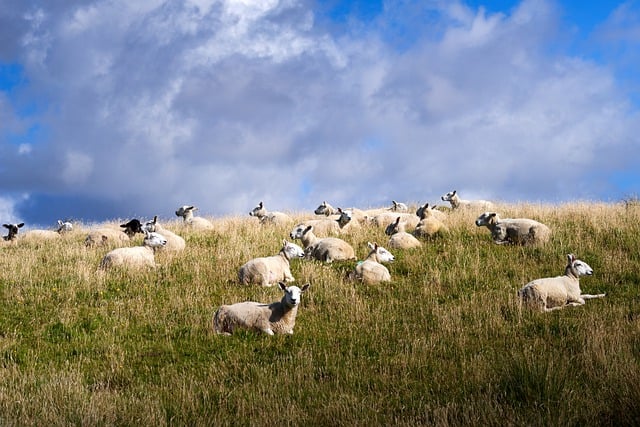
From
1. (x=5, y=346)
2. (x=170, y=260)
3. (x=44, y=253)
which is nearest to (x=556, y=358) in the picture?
(x=5, y=346)

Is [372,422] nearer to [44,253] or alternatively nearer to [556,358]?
[556,358]

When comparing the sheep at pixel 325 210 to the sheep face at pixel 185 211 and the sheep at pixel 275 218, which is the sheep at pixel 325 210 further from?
the sheep face at pixel 185 211

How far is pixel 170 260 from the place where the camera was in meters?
19.4

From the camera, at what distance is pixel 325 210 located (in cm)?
3209

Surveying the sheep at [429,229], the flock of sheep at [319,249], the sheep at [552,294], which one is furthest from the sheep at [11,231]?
the sheep at [552,294]

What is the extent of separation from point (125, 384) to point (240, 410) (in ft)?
8.91

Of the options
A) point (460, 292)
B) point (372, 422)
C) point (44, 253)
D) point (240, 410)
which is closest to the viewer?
point (372, 422)

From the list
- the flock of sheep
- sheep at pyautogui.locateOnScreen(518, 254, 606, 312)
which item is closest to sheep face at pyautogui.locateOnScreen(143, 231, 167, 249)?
the flock of sheep

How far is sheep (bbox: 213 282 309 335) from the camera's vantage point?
12.0 meters

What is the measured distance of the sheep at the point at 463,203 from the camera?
1171 inches

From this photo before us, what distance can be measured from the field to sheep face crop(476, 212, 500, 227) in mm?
1999

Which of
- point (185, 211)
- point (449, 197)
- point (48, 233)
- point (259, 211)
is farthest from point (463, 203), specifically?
point (48, 233)

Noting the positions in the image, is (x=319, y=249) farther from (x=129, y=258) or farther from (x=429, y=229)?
(x=129, y=258)

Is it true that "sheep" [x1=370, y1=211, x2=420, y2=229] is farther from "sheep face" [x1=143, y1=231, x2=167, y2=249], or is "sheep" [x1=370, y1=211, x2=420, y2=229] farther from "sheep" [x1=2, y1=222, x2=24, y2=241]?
"sheep" [x1=2, y1=222, x2=24, y2=241]
